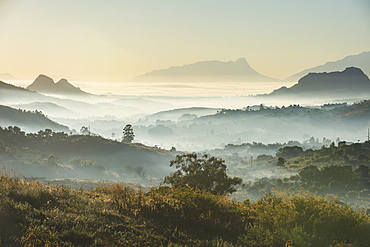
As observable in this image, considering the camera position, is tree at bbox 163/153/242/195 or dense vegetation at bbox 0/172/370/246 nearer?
dense vegetation at bbox 0/172/370/246

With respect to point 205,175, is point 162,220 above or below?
above

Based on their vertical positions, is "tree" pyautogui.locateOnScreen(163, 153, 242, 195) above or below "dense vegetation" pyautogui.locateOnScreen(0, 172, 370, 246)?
below

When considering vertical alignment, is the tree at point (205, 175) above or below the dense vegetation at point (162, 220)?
below

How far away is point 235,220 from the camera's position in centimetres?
1096

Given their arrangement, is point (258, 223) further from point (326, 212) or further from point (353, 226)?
point (353, 226)

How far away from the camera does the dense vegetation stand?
835 centimetres

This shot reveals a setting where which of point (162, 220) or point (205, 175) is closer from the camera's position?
point (162, 220)

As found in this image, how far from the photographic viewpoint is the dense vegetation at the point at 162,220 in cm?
835

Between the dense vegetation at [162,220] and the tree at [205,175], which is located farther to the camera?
the tree at [205,175]

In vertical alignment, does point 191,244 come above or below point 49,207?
below

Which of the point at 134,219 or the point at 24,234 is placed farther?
the point at 134,219

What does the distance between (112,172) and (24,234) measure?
190 metres

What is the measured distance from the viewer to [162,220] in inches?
401

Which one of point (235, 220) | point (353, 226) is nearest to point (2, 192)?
point (235, 220)
